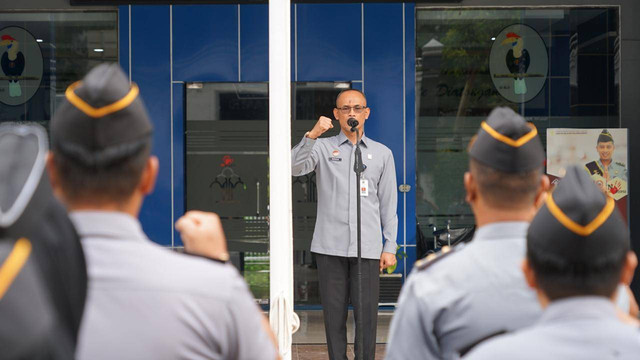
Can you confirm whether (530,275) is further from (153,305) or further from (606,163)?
(606,163)

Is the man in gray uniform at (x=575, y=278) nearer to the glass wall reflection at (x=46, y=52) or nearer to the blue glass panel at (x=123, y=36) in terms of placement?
the blue glass panel at (x=123, y=36)

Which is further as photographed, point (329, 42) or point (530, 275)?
point (329, 42)

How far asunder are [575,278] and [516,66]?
659 centimetres

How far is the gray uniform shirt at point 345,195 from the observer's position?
5.09 meters

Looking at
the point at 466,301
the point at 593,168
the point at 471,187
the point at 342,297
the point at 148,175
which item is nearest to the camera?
the point at 148,175

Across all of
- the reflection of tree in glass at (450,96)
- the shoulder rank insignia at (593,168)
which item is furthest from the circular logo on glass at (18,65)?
the shoulder rank insignia at (593,168)

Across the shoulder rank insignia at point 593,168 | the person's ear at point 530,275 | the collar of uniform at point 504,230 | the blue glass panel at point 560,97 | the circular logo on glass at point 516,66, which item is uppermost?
the circular logo on glass at point 516,66

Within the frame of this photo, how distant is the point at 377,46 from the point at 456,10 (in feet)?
2.87

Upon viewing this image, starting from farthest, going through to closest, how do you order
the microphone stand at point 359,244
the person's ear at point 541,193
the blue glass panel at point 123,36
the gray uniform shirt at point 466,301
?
1. the blue glass panel at point 123,36
2. the microphone stand at point 359,244
3. the person's ear at point 541,193
4. the gray uniform shirt at point 466,301

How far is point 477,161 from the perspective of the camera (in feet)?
6.03

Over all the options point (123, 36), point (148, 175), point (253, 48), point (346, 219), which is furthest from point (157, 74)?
point (148, 175)

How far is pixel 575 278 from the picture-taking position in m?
1.30

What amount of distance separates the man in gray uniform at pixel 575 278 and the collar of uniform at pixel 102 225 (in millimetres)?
629

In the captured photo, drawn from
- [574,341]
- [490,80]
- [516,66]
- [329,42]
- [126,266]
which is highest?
[329,42]
